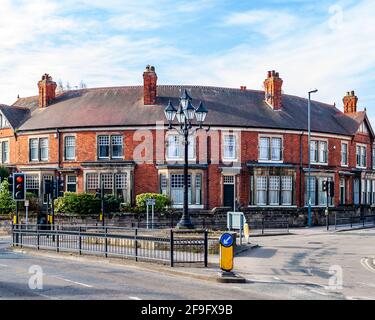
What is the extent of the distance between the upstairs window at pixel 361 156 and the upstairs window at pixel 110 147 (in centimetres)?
2357

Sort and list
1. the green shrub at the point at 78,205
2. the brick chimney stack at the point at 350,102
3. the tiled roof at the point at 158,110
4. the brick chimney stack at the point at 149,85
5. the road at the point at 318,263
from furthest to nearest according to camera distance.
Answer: the brick chimney stack at the point at 350,102 → the brick chimney stack at the point at 149,85 → the tiled roof at the point at 158,110 → the green shrub at the point at 78,205 → the road at the point at 318,263

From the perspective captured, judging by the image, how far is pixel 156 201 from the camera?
3891 cm

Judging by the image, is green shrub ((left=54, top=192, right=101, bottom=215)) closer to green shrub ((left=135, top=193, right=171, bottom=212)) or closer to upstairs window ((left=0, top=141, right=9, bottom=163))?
green shrub ((left=135, top=193, right=171, bottom=212))

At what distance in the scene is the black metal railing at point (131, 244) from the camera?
18.0 meters

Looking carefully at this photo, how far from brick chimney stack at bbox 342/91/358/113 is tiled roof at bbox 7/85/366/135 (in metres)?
6.39

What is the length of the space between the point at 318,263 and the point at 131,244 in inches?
272

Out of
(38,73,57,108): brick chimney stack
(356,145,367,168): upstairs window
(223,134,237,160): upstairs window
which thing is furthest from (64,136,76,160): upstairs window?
(356,145,367,168): upstairs window

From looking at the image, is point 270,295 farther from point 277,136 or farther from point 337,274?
point 277,136

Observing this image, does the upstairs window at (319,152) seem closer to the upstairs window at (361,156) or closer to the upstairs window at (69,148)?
the upstairs window at (361,156)

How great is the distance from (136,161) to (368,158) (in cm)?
2505

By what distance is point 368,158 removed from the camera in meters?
54.2

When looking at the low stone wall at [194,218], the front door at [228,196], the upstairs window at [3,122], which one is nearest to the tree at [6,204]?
the low stone wall at [194,218]
